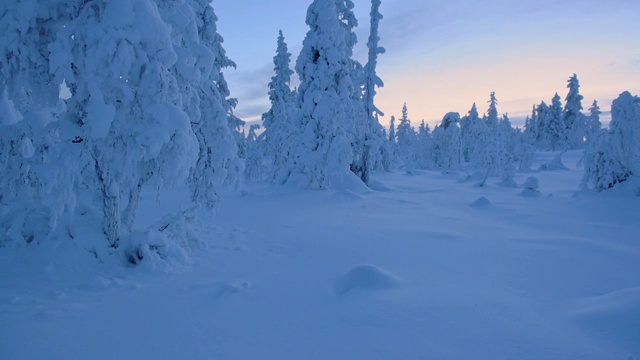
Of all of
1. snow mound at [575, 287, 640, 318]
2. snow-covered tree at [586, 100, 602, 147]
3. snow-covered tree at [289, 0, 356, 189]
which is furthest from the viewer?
snow-covered tree at [586, 100, 602, 147]

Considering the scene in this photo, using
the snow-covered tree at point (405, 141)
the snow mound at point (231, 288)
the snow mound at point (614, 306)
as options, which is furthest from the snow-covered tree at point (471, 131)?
the snow mound at point (231, 288)

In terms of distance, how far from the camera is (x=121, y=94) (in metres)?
5.38

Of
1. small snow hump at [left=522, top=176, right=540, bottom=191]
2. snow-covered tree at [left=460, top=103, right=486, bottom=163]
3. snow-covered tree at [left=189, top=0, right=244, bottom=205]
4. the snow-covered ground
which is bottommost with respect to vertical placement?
the snow-covered ground

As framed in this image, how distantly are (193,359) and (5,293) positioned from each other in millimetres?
3342

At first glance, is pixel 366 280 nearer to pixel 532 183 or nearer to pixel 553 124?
pixel 532 183

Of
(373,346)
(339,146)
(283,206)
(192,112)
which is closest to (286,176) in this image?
(339,146)

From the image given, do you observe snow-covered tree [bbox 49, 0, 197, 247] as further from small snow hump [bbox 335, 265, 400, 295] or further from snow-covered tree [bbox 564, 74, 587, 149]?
snow-covered tree [bbox 564, 74, 587, 149]

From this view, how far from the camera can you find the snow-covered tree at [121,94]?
16.4ft

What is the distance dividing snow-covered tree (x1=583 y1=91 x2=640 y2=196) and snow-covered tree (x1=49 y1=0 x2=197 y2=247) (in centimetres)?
2160

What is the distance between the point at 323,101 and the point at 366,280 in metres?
13.2

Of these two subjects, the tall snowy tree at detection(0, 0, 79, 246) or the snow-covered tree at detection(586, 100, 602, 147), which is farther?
the snow-covered tree at detection(586, 100, 602, 147)

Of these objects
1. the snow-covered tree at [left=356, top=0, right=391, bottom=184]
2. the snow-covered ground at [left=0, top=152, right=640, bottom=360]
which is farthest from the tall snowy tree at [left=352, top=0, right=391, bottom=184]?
the snow-covered ground at [left=0, top=152, right=640, bottom=360]

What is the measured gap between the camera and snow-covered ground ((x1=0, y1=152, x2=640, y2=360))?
3678 mm

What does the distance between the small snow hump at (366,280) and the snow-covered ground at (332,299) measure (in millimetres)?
17
